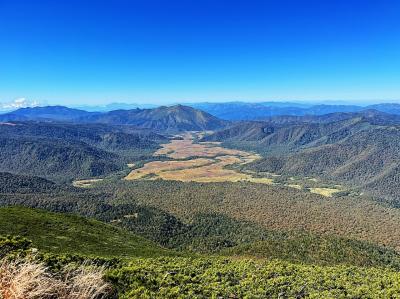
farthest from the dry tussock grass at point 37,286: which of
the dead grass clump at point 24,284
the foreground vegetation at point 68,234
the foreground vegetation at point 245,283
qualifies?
the foreground vegetation at point 68,234

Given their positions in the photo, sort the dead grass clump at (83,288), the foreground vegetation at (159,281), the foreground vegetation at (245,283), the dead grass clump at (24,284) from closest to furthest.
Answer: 1. the dead grass clump at (24,284)
2. the foreground vegetation at (159,281)
3. the dead grass clump at (83,288)
4. the foreground vegetation at (245,283)

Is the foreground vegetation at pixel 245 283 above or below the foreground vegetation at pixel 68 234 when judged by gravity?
above

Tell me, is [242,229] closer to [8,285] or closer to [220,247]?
[220,247]

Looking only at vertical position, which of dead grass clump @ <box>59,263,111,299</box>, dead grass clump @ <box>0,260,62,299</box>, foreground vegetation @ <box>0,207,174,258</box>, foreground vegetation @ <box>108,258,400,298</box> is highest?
dead grass clump @ <box>0,260,62,299</box>

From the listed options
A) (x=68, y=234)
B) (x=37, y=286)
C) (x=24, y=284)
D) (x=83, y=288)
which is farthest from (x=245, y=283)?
(x=68, y=234)

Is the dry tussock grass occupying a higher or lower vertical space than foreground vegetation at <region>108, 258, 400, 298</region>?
higher

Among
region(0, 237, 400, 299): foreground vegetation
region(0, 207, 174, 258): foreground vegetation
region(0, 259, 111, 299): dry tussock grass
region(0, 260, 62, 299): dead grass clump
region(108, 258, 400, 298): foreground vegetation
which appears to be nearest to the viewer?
region(0, 260, 62, 299): dead grass clump

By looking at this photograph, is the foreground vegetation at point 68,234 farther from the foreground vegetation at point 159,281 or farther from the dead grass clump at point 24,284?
the dead grass clump at point 24,284

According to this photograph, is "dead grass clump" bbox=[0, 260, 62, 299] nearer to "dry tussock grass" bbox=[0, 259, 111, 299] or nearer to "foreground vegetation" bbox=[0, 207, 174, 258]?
"dry tussock grass" bbox=[0, 259, 111, 299]

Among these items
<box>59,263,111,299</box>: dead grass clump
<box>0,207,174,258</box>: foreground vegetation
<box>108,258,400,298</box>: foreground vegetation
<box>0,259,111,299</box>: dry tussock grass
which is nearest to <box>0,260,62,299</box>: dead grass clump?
<box>0,259,111,299</box>: dry tussock grass

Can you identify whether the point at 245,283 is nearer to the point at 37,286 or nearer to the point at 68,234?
the point at 37,286

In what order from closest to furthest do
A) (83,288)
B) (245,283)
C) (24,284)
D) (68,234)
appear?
(24,284) → (83,288) → (245,283) → (68,234)
